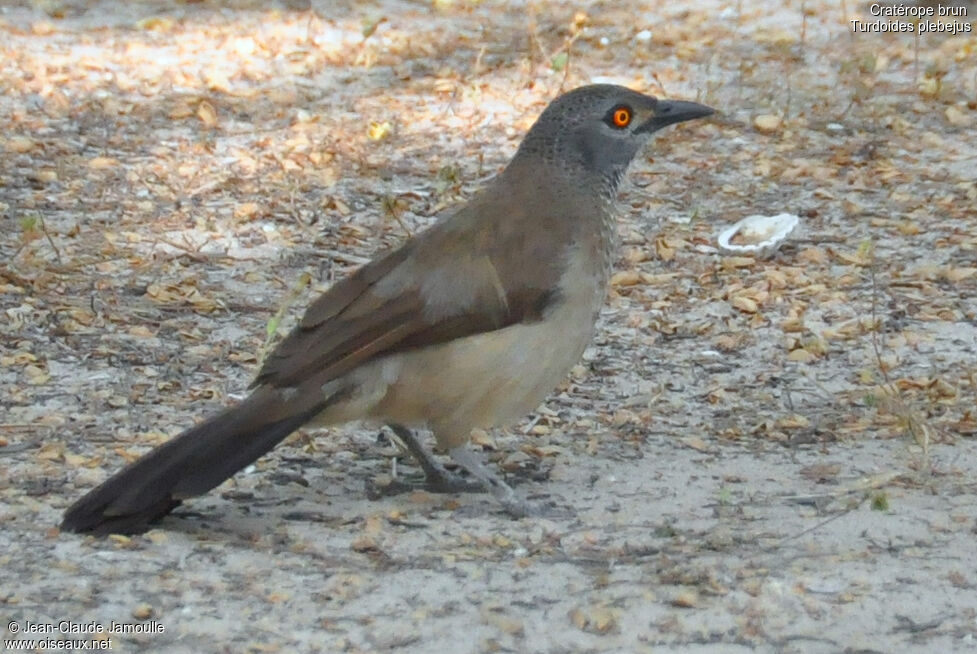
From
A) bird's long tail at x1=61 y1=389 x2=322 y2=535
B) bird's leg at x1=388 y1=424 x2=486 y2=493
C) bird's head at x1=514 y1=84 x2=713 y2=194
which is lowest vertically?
bird's leg at x1=388 y1=424 x2=486 y2=493

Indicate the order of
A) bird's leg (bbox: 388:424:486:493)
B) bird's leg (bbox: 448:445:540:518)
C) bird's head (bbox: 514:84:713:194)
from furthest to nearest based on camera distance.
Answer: bird's head (bbox: 514:84:713:194), bird's leg (bbox: 388:424:486:493), bird's leg (bbox: 448:445:540:518)

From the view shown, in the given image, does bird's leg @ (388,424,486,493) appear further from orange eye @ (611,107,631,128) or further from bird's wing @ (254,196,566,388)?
orange eye @ (611,107,631,128)

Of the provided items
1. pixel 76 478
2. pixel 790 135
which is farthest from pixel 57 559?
pixel 790 135

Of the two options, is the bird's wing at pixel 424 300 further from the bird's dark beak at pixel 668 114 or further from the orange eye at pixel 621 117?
the bird's dark beak at pixel 668 114

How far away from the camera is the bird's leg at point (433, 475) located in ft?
17.0

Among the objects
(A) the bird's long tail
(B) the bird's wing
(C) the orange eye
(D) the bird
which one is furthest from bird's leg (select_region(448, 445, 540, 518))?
(C) the orange eye

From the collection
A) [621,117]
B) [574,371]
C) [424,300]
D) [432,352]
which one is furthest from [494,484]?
[621,117]

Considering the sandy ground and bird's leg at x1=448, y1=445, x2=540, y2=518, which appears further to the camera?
bird's leg at x1=448, y1=445, x2=540, y2=518

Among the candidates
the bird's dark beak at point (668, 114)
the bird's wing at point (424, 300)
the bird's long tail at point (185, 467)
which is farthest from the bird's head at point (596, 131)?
the bird's long tail at point (185, 467)

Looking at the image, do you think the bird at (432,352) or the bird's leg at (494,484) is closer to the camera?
the bird at (432,352)

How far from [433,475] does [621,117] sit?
4.56 ft

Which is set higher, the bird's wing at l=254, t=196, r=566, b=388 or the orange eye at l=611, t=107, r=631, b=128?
the orange eye at l=611, t=107, r=631, b=128

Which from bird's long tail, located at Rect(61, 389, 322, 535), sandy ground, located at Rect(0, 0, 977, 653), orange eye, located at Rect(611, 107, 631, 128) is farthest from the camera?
orange eye, located at Rect(611, 107, 631, 128)

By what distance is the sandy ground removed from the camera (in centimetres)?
405
